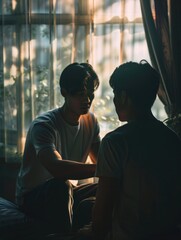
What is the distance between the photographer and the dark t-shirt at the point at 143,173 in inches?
47.3

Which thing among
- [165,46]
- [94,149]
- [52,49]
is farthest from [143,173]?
[52,49]

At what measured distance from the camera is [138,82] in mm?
1216

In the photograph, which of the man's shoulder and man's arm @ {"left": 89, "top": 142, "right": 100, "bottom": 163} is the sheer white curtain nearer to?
man's arm @ {"left": 89, "top": 142, "right": 100, "bottom": 163}

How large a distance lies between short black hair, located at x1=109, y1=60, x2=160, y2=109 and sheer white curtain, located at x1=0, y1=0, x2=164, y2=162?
1314mm

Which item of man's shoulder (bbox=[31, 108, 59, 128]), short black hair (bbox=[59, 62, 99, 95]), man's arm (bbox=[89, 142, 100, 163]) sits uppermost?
short black hair (bbox=[59, 62, 99, 95])

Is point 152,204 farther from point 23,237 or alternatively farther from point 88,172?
point 23,237

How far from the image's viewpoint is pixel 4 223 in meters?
1.82

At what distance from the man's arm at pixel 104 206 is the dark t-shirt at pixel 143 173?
0.03 m

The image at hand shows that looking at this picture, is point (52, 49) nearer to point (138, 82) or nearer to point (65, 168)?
point (65, 168)

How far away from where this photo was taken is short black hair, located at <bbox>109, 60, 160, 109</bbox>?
122 centimetres

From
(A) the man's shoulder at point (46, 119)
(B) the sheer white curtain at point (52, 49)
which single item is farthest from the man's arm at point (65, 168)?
(B) the sheer white curtain at point (52, 49)

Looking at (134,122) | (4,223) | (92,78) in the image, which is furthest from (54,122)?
(134,122)

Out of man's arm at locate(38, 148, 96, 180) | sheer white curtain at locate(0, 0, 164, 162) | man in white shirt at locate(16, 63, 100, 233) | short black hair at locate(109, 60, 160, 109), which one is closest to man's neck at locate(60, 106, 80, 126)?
man in white shirt at locate(16, 63, 100, 233)

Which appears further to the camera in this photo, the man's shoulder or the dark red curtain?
the dark red curtain
